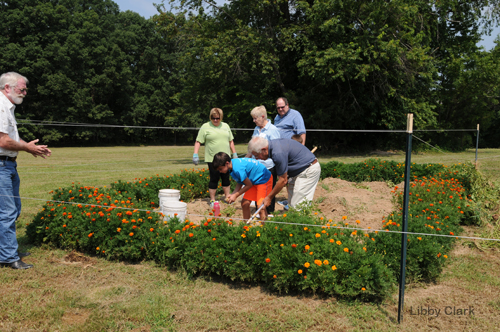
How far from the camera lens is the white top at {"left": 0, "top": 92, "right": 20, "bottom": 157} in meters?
3.69

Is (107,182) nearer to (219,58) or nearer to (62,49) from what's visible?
(219,58)

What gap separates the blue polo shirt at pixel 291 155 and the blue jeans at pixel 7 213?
2896 mm

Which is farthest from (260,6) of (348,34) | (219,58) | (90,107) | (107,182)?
(90,107)

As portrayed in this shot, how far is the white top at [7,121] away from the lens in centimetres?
369

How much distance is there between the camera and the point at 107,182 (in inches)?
404

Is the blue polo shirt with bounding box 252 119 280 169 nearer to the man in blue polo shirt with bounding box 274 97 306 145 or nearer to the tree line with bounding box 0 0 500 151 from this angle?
the man in blue polo shirt with bounding box 274 97 306 145

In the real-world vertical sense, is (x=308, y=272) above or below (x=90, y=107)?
below

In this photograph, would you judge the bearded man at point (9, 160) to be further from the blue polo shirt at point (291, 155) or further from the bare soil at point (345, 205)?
the blue polo shirt at point (291, 155)

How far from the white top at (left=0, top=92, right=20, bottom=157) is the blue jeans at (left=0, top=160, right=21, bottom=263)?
12cm

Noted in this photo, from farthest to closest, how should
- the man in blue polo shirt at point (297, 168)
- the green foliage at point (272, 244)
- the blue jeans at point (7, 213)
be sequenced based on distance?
the man in blue polo shirt at point (297, 168), the blue jeans at point (7, 213), the green foliage at point (272, 244)

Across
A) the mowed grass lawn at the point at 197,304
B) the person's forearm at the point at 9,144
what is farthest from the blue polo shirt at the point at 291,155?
the person's forearm at the point at 9,144

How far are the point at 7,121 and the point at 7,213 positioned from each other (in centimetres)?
98

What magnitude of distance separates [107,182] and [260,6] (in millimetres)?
12307

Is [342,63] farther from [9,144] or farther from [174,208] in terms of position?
[9,144]
